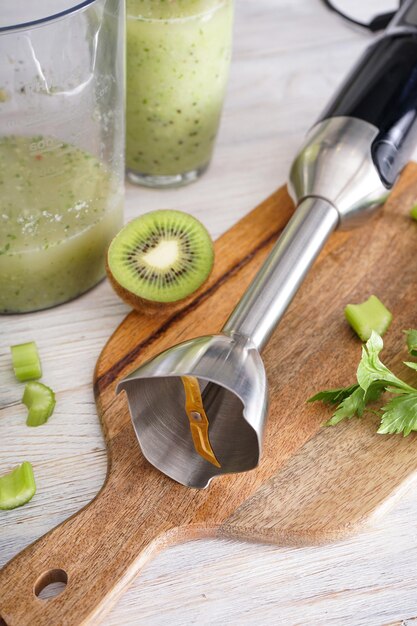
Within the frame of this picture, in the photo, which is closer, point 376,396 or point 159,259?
point 376,396

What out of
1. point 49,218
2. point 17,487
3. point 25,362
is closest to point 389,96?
point 49,218

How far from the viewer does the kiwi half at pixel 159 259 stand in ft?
3.81

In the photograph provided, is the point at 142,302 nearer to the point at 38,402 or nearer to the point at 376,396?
the point at 38,402

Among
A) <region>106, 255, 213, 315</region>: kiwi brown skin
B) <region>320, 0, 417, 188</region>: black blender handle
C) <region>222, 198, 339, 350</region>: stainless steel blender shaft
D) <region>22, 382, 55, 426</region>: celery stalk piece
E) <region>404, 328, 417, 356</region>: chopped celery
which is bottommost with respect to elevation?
<region>22, 382, 55, 426</region>: celery stalk piece

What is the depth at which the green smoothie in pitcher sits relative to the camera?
3.59ft

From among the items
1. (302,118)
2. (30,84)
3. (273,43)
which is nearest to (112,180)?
(30,84)

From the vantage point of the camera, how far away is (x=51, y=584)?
932mm

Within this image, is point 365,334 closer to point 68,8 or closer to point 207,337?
point 207,337

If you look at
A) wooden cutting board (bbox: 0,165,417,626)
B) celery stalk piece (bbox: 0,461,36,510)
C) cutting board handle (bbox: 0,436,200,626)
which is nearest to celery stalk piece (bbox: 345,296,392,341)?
wooden cutting board (bbox: 0,165,417,626)

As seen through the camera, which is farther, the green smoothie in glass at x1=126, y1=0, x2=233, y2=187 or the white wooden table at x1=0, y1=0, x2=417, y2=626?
the green smoothie in glass at x1=126, y1=0, x2=233, y2=187

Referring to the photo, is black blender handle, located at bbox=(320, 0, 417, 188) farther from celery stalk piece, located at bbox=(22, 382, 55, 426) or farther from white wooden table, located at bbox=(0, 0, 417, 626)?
celery stalk piece, located at bbox=(22, 382, 55, 426)

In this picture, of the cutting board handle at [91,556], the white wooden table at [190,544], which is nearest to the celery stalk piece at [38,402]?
the white wooden table at [190,544]

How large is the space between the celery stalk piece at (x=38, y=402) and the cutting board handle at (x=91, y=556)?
0.13m

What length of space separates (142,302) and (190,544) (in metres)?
0.33
